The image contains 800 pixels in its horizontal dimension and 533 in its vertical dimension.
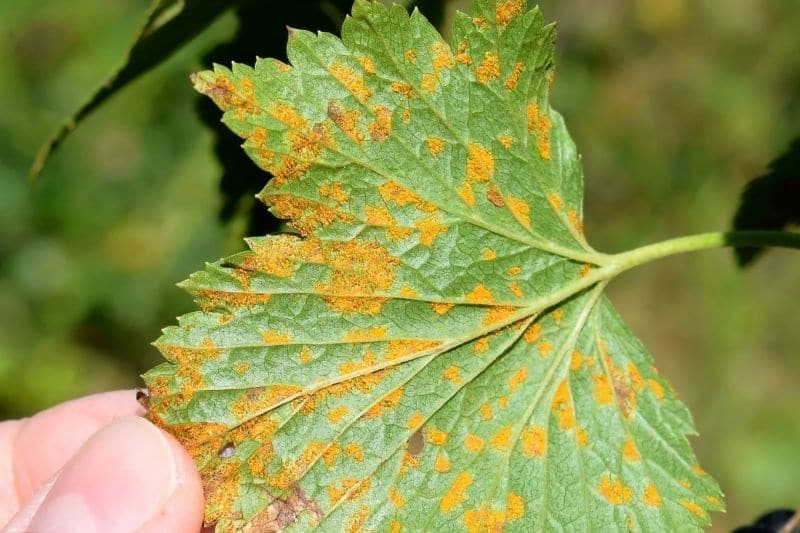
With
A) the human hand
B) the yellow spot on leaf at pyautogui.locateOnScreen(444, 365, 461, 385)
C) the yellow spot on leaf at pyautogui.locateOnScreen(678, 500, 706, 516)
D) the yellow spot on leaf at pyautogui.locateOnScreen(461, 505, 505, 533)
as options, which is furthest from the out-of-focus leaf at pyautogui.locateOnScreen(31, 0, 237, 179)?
the yellow spot on leaf at pyautogui.locateOnScreen(678, 500, 706, 516)

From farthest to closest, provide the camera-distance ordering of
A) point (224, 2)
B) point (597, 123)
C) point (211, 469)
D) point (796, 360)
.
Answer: point (597, 123) → point (796, 360) → point (224, 2) → point (211, 469)

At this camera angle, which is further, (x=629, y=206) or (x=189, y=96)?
(x=629, y=206)

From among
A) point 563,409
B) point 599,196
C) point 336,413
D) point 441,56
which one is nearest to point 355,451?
point 336,413

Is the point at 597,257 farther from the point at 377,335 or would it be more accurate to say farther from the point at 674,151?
the point at 674,151

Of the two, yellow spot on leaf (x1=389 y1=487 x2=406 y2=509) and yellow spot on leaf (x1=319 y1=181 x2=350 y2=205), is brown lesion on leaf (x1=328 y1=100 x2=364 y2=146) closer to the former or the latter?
yellow spot on leaf (x1=319 y1=181 x2=350 y2=205)

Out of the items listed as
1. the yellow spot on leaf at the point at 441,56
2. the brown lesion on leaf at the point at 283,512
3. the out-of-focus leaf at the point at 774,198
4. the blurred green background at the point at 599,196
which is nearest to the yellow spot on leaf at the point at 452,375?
the brown lesion on leaf at the point at 283,512

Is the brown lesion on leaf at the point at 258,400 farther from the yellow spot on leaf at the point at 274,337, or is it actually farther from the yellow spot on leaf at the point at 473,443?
the yellow spot on leaf at the point at 473,443

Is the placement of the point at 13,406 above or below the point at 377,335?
below

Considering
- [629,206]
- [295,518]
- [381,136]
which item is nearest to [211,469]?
[295,518]
